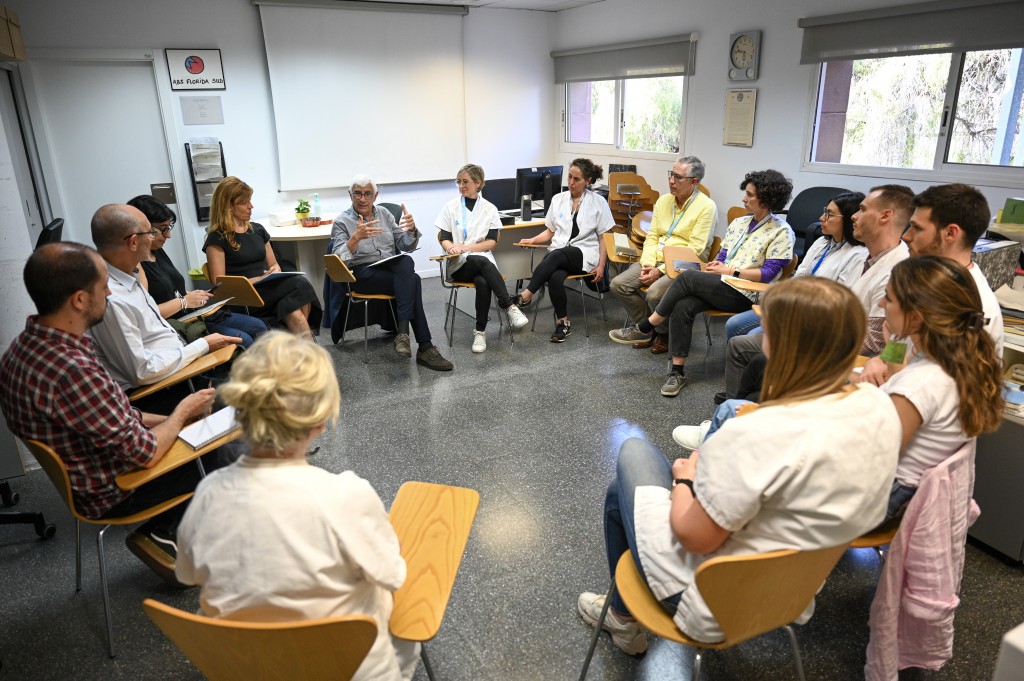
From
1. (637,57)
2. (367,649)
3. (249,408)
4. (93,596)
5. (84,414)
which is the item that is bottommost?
(93,596)

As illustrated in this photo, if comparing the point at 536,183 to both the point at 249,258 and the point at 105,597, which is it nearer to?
the point at 249,258

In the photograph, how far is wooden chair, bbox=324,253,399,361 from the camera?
13.5ft

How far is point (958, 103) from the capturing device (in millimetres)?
4125

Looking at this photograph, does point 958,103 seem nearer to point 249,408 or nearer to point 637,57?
point 637,57

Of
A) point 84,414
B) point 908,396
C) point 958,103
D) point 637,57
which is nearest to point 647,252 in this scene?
point 958,103

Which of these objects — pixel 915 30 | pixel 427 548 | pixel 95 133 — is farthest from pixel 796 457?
pixel 95 133

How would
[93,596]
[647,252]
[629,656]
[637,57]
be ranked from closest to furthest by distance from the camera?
[629,656] → [93,596] → [647,252] → [637,57]

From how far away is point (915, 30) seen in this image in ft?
13.4

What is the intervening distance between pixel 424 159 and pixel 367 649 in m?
5.97

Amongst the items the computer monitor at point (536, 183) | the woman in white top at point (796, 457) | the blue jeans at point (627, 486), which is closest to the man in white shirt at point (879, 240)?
the blue jeans at point (627, 486)

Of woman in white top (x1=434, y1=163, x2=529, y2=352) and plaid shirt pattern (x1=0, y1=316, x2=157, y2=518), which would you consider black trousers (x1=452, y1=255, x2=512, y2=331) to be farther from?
plaid shirt pattern (x1=0, y1=316, x2=157, y2=518)

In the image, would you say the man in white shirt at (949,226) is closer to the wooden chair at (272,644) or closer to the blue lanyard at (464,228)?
the wooden chair at (272,644)

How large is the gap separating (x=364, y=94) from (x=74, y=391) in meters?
5.10

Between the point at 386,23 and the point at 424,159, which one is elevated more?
the point at 386,23
